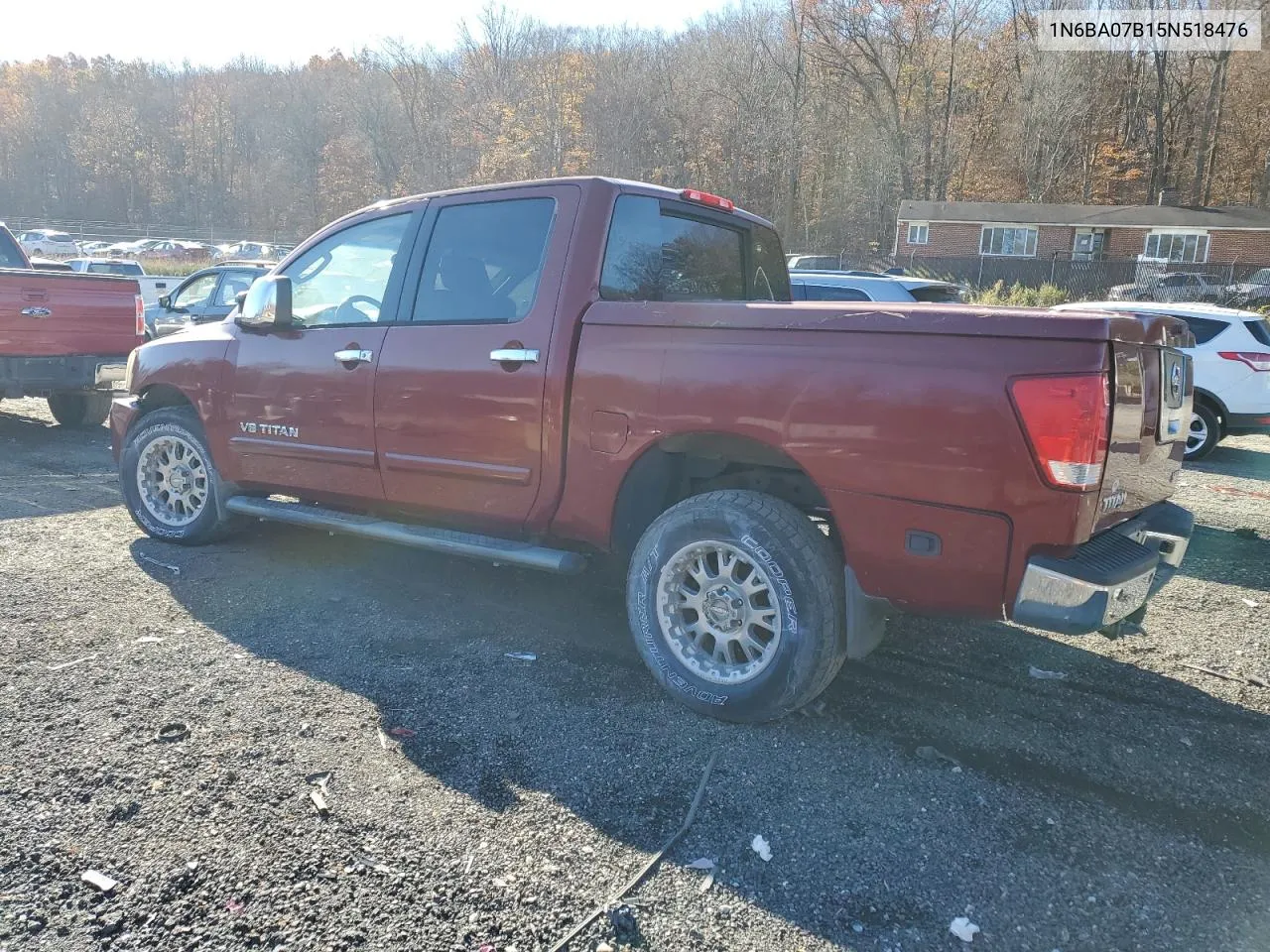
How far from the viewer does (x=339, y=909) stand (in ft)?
7.59

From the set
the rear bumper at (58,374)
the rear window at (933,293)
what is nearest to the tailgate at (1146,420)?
the rear window at (933,293)

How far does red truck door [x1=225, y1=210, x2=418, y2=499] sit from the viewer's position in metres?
4.43

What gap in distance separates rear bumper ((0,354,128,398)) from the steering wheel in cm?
570

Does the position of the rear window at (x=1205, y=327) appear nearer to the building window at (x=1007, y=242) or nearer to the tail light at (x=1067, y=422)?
the tail light at (x=1067, y=422)

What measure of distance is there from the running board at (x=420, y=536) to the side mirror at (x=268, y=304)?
1.00 metres

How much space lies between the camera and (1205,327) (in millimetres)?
10078

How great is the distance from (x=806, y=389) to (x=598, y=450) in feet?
3.17

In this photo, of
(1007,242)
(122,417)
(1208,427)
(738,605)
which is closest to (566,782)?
(738,605)

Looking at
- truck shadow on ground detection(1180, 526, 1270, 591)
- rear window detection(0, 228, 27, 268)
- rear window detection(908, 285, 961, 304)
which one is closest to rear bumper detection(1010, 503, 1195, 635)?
truck shadow on ground detection(1180, 526, 1270, 591)

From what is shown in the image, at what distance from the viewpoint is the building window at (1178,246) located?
4038 cm

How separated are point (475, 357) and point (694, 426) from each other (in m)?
1.16

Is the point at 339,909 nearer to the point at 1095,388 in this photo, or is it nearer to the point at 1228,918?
the point at 1228,918

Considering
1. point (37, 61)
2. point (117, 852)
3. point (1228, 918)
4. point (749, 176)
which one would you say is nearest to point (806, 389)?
point (1228, 918)

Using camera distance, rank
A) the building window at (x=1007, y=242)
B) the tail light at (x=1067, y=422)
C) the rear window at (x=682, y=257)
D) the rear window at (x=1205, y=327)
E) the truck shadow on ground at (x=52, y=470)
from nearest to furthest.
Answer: the tail light at (x=1067, y=422) < the rear window at (x=682, y=257) < the truck shadow on ground at (x=52, y=470) < the rear window at (x=1205, y=327) < the building window at (x=1007, y=242)
